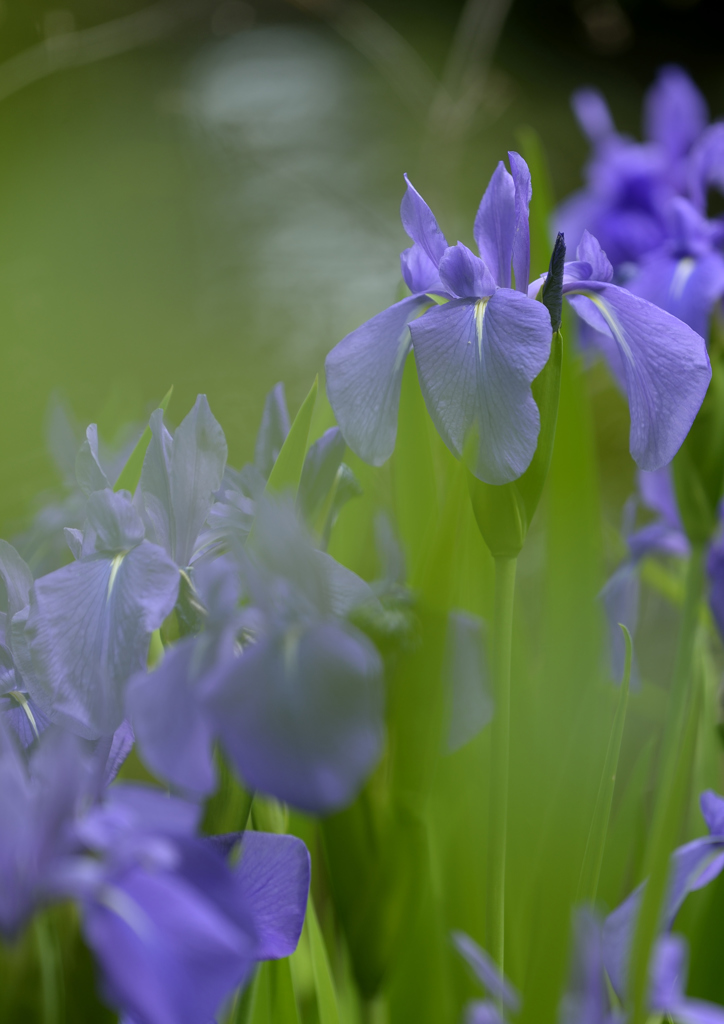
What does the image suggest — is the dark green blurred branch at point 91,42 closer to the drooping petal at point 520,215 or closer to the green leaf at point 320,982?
the drooping petal at point 520,215

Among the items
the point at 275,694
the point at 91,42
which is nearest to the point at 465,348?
the point at 275,694

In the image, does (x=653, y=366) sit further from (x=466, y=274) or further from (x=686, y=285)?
(x=686, y=285)

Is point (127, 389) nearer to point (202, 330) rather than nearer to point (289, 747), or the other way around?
point (202, 330)

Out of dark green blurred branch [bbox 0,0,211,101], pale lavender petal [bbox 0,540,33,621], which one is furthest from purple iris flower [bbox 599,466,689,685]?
dark green blurred branch [bbox 0,0,211,101]

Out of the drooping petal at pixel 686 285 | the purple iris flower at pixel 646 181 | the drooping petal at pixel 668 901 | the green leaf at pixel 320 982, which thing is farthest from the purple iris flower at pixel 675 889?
the purple iris flower at pixel 646 181

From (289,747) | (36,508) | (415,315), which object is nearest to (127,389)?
(36,508)

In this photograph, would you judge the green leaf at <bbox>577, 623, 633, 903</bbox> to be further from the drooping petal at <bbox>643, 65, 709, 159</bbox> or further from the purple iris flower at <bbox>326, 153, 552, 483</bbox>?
the drooping petal at <bbox>643, 65, 709, 159</bbox>
